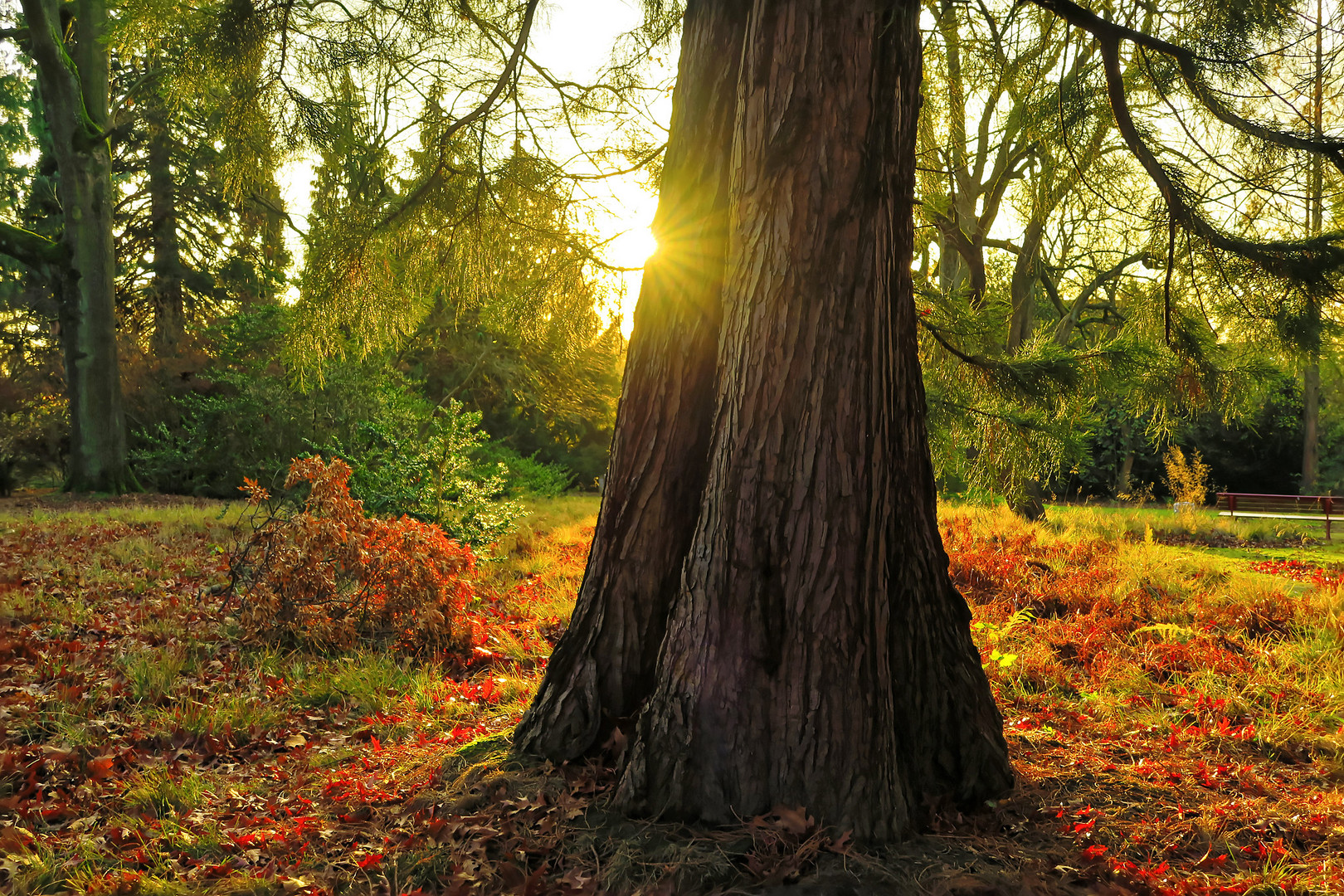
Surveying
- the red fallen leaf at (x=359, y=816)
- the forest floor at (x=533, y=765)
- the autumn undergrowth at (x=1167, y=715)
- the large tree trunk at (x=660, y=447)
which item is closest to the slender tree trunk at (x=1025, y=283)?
the autumn undergrowth at (x=1167, y=715)

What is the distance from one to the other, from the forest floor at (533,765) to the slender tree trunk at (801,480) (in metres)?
0.18

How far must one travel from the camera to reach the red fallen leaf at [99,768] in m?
3.12

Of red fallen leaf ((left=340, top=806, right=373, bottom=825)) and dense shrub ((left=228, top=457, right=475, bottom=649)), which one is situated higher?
dense shrub ((left=228, top=457, right=475, bottom=649))

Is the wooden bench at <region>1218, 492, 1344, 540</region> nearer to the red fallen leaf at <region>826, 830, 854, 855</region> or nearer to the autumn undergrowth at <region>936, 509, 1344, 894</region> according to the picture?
the autumn undergrowth at <region>936, 509, 1344, 894</region>

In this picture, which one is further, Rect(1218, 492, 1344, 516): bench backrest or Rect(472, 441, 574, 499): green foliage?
Rect(472, 441, 574, 499): green foliage

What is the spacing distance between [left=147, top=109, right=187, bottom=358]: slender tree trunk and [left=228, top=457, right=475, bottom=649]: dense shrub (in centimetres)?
1419

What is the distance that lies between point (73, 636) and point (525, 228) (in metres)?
3.98

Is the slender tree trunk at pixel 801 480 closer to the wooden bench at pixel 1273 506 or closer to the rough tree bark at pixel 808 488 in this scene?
the rough tree bark at pixel 808 488

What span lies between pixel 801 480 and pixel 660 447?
687mm

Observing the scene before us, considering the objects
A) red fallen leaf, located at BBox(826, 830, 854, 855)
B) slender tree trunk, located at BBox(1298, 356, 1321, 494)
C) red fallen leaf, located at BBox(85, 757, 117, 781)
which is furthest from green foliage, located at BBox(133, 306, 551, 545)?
slender tree trunk, located at BBox(1298, 356, 1321, 494)

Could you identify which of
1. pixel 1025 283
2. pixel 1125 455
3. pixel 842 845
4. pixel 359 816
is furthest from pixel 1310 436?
pixel 359 816

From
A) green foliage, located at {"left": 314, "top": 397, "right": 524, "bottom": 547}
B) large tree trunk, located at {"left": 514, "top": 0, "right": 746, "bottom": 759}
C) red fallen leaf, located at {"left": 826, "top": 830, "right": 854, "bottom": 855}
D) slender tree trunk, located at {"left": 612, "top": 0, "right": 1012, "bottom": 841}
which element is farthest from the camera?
green foliage, located at {"left": 314, "top": 397, "right": 524, "bottom": 547}

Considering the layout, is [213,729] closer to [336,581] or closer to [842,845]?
[336,581]

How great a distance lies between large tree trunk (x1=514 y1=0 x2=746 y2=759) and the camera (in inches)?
119
